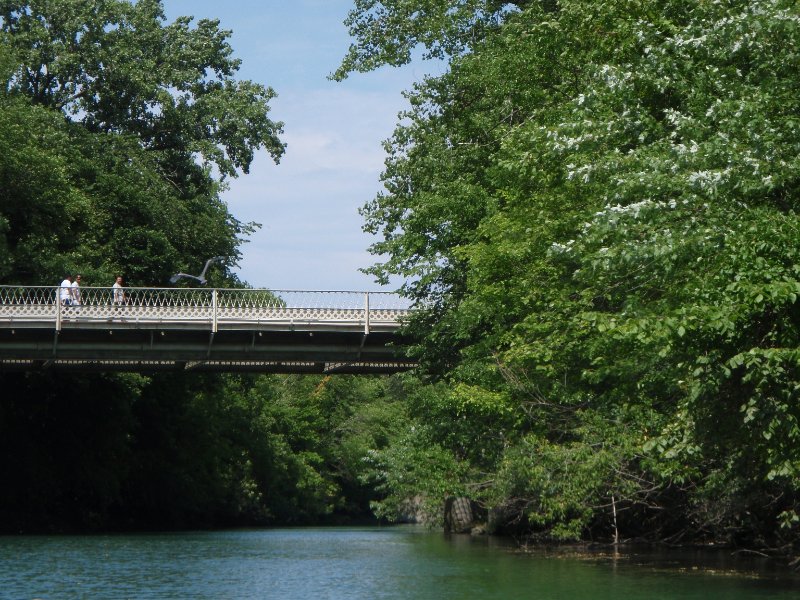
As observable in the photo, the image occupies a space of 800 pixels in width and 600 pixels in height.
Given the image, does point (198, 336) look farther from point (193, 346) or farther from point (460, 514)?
point (460, 514)

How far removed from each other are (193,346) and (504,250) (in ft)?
50.0

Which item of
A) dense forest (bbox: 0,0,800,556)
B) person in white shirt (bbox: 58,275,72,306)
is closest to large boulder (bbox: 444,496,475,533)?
dense forest (bbox: 0,0,800,556)

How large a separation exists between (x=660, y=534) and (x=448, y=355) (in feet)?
22.6

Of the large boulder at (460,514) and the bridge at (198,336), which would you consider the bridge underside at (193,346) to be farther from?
the large boulder at (460,514)

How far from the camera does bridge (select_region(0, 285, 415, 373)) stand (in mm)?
36281

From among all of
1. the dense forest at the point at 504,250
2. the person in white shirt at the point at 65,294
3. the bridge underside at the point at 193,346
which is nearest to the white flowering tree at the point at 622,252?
the dense forest at the point at 504,250

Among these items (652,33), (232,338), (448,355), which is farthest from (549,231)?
(232,338)

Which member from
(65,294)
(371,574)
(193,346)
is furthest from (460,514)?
(371,574)

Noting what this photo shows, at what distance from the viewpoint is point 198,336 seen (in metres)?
38.1

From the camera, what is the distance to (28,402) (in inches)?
1889

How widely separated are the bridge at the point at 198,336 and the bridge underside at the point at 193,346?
0.10 ft

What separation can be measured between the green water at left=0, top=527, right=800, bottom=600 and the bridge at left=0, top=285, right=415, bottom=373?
599 cm

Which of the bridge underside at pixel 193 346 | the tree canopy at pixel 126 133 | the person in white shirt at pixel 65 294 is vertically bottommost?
the bridge underside at pixel 193 346

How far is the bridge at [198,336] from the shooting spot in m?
36.3
